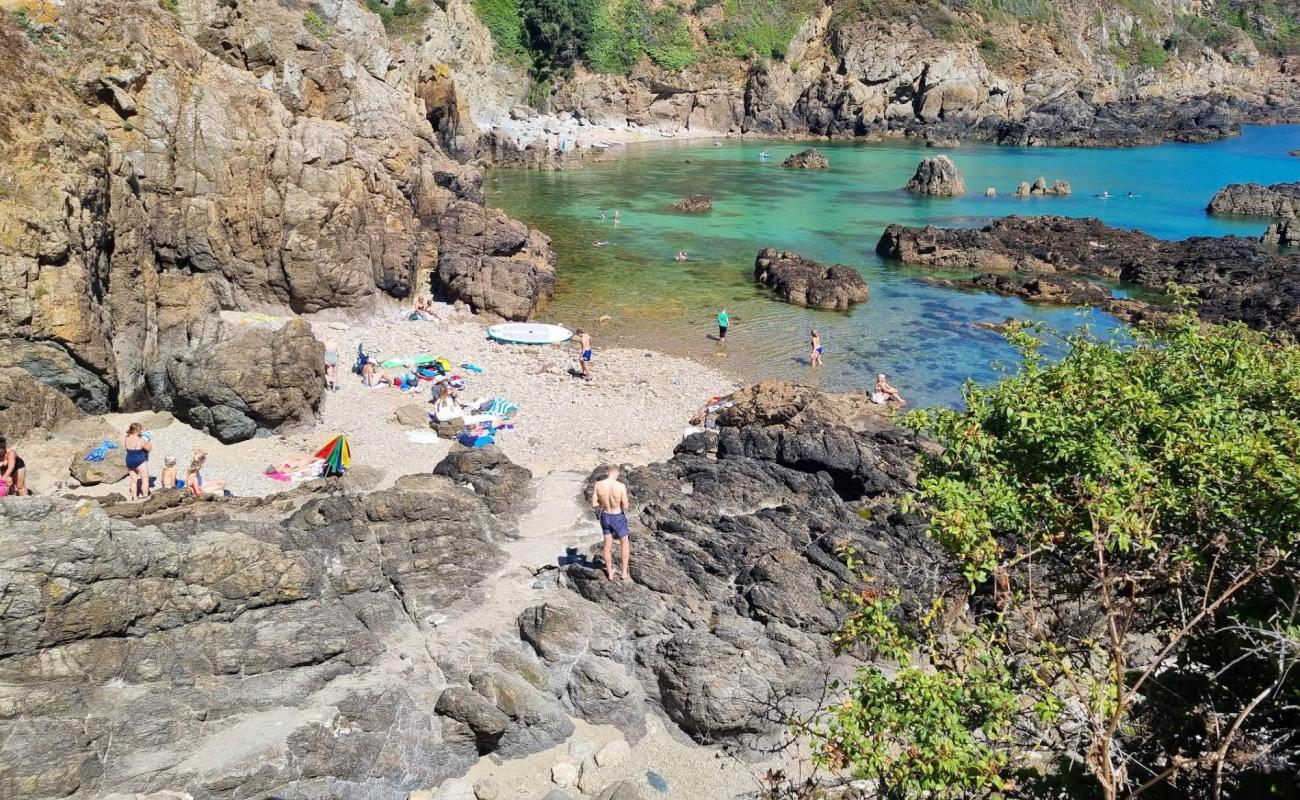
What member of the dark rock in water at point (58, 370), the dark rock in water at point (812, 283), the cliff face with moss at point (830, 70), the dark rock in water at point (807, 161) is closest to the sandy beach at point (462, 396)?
the dark rock in water at point (58, 370)

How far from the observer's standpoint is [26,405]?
1562 centimetres

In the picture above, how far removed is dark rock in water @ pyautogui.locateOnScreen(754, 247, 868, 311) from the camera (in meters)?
33.2

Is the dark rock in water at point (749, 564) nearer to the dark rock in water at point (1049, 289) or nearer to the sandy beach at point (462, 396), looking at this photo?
the sandy beach at point (462, 396)

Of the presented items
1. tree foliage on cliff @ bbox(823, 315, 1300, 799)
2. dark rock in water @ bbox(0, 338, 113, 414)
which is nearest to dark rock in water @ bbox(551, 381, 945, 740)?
tree foliage on cliff @ bbox(823, 315, 1300, 799)

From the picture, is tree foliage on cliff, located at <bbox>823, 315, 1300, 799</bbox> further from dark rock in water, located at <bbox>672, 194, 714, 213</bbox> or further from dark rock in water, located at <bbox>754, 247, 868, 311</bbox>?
dark rock in water, located at <bbox>672, 194, 714, 213</bbox>

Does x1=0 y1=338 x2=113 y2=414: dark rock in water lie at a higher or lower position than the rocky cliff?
lower

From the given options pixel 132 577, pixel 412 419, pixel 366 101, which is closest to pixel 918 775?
pixel 132 577

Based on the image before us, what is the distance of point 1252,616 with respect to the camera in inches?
240

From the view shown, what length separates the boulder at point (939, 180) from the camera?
60.6 m

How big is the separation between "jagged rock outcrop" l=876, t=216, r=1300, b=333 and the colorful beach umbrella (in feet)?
105

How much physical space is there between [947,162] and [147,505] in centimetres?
5965

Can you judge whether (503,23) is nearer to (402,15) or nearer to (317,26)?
(402,15)

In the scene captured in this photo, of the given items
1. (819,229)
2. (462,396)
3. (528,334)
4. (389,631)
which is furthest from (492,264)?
(819,229)

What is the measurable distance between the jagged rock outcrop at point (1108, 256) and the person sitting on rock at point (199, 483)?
34.2 meters
